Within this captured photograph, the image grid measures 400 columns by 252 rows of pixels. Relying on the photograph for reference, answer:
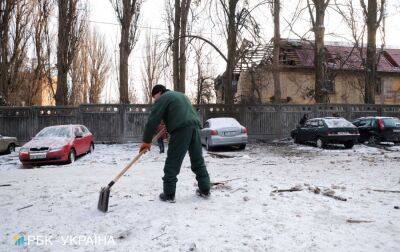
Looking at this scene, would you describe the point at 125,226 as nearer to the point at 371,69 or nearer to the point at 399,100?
the point at 371,69

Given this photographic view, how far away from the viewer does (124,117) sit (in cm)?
1881

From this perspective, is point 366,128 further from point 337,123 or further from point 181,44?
point 181,44

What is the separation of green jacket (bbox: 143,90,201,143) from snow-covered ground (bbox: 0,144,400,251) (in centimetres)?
114

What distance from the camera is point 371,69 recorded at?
21.0 m

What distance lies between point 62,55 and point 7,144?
699cm

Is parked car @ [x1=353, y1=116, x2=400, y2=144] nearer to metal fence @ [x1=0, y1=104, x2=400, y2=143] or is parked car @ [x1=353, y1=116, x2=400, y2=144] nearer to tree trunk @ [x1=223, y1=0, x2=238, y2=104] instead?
metal fence @ [x1=0, y1=104, x2=400, y2=143]

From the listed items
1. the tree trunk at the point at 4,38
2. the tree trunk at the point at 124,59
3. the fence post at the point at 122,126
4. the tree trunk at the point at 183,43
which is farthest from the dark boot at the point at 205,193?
the tree trunk at the point at 4,38

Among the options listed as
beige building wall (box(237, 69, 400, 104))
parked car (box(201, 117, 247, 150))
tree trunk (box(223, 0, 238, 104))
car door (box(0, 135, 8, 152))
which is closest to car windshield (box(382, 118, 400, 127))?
parked car (box(201, 117, 247, 150))

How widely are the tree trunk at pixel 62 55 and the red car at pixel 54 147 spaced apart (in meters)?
7.57

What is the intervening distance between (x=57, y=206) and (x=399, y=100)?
36576mm

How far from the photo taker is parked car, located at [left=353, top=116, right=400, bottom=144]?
15.2 metres

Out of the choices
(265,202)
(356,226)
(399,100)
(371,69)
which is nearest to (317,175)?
(265,202)

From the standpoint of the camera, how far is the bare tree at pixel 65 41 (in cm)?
1981

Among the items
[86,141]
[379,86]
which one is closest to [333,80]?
[379,86]
